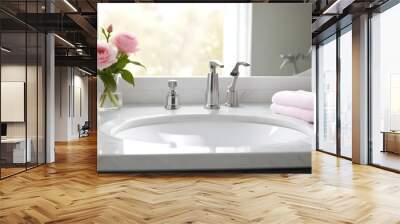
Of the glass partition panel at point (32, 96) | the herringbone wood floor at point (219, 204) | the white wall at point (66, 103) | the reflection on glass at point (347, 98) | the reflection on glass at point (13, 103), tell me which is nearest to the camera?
the herringbone wood floor at point (219, 204)

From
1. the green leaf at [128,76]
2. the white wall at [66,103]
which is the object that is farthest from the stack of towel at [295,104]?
the white wall at [66,103]

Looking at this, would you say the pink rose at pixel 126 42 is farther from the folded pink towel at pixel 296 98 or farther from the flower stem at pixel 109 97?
the folded pink towel at pixel 296 98

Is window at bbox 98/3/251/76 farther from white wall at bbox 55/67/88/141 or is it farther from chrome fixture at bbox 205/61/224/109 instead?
white wall at bbox 55/67/88/141

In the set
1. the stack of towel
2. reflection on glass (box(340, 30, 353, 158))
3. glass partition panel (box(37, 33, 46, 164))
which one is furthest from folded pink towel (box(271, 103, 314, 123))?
glass partition panel (box(37, 33, 46, 164))

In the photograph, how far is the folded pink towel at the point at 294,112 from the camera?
2.61ft

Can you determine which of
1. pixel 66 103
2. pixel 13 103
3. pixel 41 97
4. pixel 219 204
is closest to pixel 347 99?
pixel 219 204

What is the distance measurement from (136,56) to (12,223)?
1388 mm

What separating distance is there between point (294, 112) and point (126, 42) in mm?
364

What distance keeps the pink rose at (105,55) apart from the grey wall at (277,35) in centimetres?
28

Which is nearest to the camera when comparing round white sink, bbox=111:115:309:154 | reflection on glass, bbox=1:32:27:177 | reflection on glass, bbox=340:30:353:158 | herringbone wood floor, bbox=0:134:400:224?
round white sink, bbox=111:115:309:154

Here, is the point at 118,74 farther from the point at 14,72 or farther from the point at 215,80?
the point at 14,72

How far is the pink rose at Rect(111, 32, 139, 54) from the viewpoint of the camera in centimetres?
77

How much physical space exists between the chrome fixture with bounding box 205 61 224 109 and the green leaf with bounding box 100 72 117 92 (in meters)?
0.19

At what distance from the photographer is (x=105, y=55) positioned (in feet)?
2.51
